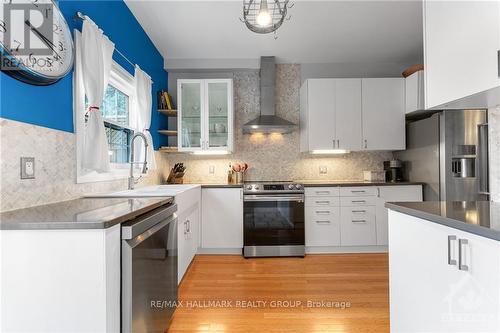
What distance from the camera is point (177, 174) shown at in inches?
152

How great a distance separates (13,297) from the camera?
40.6 inches

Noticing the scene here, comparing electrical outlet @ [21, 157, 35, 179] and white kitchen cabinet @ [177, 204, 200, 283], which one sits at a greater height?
electrical outlet @ [21, 157, 35, 179]

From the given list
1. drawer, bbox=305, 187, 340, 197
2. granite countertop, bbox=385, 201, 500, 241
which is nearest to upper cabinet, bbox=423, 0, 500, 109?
granite countertop, bbox=385, 201, 500, 241

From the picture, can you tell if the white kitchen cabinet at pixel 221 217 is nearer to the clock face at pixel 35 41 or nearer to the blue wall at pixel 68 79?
the blue wall at pixel 68 79

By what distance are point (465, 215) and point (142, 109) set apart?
9.44 feet

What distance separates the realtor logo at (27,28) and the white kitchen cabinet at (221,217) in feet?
7.45

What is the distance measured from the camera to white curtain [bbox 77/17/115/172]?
1903 millimetres

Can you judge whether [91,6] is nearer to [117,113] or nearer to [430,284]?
[117,113]

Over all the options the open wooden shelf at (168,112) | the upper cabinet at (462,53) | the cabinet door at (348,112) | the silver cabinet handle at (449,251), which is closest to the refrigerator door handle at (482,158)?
the cabinet door at (348,112)

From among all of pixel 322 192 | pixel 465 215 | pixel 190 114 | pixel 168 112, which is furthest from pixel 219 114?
pixel 465 215

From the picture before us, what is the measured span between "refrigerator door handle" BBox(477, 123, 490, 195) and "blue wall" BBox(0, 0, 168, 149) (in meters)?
3.67

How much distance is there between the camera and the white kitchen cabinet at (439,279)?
0.92 meters

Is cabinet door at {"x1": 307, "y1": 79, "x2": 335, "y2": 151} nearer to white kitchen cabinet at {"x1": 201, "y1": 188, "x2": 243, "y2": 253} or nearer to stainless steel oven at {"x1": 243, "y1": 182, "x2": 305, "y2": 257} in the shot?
stainless steel oven at {"x1": 243, "y1": 182, "x2": 305, "y2": 257}

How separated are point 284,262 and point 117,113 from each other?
2410mm
